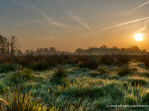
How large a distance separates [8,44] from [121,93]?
117 ft

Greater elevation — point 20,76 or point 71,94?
point 20,76

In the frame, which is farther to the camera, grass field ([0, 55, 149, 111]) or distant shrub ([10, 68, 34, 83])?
distant shrub ([10, 68, 34, 83])

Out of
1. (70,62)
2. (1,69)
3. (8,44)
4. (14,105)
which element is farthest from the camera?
(8,44)

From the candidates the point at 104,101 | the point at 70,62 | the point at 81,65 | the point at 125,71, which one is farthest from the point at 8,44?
the point at 104,101

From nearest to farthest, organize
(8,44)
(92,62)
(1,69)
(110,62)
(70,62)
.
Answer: (1,69), (92,62), (110,62), (70,62), (8,44)

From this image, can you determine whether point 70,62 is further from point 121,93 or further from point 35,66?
point 121,93

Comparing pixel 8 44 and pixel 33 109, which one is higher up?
pixel 8 44

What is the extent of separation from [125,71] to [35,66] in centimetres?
495

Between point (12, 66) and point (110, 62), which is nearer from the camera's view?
point (12, 66)

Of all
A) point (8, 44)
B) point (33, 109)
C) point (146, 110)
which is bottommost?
point (146, 110)

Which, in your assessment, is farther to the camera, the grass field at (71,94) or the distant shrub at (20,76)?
the distant shrub at (20,76)

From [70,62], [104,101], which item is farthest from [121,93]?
[70,62]

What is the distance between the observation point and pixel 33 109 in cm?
146

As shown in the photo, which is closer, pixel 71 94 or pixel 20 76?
pixel 71 94
